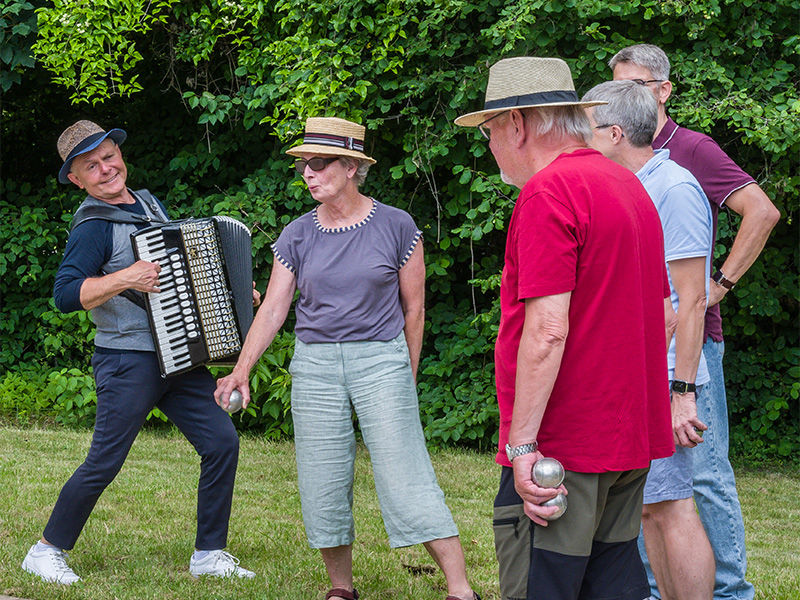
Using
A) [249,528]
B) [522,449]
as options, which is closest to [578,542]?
[522,449]

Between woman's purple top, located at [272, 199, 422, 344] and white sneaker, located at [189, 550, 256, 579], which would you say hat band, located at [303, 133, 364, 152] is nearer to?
woman's purple top, located at [272, 199, 422, 344]

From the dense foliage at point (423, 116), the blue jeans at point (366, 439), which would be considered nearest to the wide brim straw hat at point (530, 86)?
the blue jeans at point (366, 439)

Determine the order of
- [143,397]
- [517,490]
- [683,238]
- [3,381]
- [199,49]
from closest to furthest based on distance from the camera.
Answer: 1. [517,490]
2. [683,238]
3. [143,397]
4. [199,49]
5. [3,381]

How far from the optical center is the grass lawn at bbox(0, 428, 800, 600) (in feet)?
14.9

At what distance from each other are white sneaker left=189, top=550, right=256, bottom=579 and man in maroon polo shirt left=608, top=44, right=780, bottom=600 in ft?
7.03

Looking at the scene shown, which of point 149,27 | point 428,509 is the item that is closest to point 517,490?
point 428,509

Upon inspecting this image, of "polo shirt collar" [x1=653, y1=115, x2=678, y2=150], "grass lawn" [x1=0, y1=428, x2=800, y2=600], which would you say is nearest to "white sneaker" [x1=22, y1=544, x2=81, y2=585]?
"grass lawn" [x1=0, y1=428, x2=800, y2=600]

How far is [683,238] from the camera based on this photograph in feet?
11.2

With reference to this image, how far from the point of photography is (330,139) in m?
4.20

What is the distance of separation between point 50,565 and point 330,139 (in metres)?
2.32

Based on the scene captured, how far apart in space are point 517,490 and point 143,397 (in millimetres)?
2493

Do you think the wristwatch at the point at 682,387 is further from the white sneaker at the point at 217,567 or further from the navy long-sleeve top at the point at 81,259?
the navy long-sleeve top at the point at 81,259

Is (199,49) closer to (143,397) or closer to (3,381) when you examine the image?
(3,381)

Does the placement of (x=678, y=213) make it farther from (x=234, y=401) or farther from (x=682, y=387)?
(x=234, y=401)
